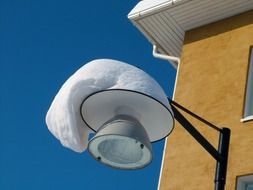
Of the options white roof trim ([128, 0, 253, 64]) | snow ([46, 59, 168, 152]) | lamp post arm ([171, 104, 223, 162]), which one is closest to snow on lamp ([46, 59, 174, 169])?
snow ([46, 59, 168, 152])

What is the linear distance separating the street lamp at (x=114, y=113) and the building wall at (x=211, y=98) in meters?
5.18

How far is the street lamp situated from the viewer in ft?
12.8

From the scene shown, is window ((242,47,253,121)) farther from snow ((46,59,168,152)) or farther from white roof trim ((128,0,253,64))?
snow ((46,59,168,152))

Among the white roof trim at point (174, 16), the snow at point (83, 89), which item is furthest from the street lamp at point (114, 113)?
the white roof trim at point (174, 16)

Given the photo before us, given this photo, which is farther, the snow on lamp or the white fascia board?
the white fascia board

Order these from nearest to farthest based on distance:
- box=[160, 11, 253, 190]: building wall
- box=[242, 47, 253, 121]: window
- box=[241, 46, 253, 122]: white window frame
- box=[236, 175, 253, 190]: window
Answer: box=[236, 175, 253, 190]: window
box=[160, 11, 253, 190]: building wall
box=[241, 46, 253, 122]: white window frame
box=[242, 47, 253, 121]: window

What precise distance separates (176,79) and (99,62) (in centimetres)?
752

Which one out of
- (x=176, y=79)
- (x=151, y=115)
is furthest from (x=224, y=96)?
(x=151, y=115)

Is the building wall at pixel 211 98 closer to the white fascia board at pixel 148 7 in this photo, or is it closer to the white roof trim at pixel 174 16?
the white roof trim at pixel 174 16

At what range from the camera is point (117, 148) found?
403cm

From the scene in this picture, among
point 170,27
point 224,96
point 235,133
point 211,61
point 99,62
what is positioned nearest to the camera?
point 99,62

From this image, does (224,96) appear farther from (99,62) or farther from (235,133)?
(99,62)

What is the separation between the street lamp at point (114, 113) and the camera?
12.8 feet

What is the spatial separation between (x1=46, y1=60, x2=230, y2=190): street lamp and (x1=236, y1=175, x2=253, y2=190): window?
5091 mm
